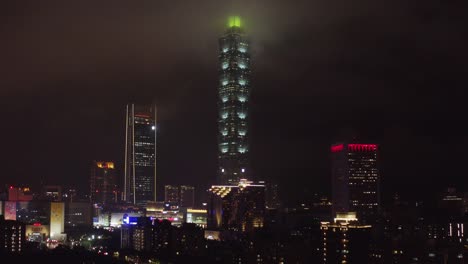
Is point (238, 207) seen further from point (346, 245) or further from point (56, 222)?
point (346, 245)

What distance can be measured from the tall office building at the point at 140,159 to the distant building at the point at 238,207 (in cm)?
1950

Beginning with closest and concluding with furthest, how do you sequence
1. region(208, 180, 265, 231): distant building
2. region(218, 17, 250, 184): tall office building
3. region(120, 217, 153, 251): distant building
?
1. region(120, 217, 153, 251): distant building
2. region(208, 180, 265, 231): distant building
3. region(218, 17, 250, 184): tall office building

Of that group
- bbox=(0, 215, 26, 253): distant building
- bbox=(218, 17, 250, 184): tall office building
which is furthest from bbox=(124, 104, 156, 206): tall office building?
bbox=(0, 215, 26, 253): distant building

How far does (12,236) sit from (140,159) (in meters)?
34.9

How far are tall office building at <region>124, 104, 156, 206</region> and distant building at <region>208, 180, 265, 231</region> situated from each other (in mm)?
19496

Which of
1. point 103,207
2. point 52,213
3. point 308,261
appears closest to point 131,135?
point 103,207

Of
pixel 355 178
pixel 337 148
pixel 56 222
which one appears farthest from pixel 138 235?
pixel 337 148

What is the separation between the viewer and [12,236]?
3145 centimetres

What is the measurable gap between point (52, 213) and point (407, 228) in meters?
24.2

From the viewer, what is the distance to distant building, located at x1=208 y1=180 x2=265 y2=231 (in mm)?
44719

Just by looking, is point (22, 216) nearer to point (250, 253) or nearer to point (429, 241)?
point (250, 253)

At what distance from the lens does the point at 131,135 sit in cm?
6606

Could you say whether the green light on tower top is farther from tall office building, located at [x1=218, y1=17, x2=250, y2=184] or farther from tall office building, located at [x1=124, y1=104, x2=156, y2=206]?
tall office building, located at [x1=124, y1=104, x2=156, y2=206]

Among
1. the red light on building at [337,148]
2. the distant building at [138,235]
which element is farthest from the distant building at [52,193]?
the red light on building at [337,148]
